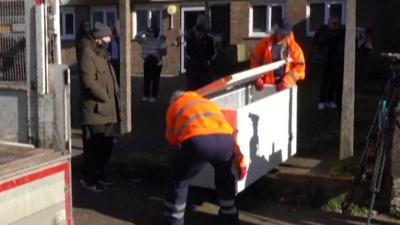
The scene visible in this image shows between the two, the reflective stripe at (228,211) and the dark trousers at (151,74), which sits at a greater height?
the dark trousers at (151,74)

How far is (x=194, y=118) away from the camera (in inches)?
219

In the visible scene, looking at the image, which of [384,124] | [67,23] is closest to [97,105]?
[384,124]

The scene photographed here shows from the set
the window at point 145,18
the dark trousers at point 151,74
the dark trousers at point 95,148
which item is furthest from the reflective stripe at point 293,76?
the window at point 145,18

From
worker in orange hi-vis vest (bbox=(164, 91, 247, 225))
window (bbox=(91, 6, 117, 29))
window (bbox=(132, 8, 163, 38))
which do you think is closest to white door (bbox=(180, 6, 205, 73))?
window (bbox=(132, 8, 163, 38))

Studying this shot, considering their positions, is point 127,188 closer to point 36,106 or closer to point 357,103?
A: point 36,106

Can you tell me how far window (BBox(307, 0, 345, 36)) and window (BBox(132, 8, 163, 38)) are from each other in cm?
509

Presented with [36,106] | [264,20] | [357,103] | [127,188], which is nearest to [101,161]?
[127,188]

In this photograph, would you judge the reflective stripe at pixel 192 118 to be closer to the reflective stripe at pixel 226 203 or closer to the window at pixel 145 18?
the reflective stripe at pixel 226 203

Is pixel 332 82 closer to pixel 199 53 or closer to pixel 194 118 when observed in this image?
pixel 199 53

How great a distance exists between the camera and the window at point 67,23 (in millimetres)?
24755

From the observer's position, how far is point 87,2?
75.6ft

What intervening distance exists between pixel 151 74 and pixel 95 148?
267 inches

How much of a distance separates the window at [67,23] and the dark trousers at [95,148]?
58.7 ft

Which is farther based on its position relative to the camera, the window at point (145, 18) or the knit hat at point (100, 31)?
the window at point (145, 18)
